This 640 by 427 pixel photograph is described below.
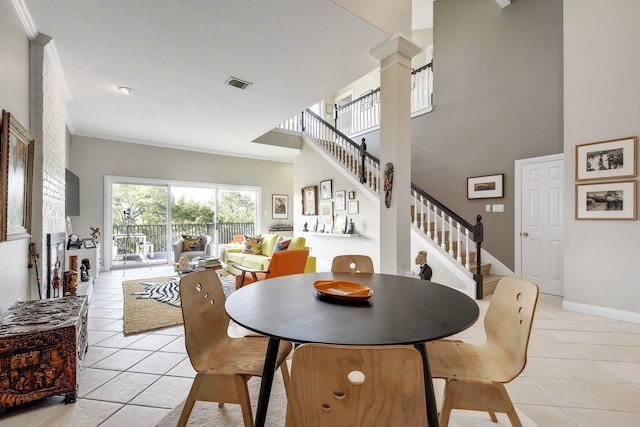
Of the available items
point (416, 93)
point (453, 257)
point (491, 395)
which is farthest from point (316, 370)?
point (416, 93)

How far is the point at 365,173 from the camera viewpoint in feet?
18.0

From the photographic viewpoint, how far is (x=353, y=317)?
47.7 inches

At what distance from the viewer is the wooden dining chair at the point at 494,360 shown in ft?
4.22

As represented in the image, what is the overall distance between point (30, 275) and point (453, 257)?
4.84m

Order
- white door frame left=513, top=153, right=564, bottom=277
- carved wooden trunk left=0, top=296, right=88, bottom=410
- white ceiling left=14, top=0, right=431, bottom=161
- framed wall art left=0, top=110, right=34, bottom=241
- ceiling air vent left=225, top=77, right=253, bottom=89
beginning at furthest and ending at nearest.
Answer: white door frame left=513, top=153, right=564, bottom=277 → ceiling air vent left=225, top=77, right=253, bottom=89 → white ceiling left=14, top=0, right=431, bottom=161 → framed wall art left=0, top=110, right=34, bottom=241 → carved wooden trunk left=0, top=296, right=88, bottom=410

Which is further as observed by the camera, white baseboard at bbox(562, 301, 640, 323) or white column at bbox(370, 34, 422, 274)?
white baseboard at bbox(562, 301, 640, 323)

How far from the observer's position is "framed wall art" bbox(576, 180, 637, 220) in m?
3.16

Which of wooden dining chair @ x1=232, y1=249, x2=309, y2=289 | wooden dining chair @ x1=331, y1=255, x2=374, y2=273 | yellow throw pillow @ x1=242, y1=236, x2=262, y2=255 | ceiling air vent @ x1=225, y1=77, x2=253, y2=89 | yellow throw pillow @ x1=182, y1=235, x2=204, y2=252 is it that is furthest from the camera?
yellow throw pillow @ x1=182, y1=235, x2=204, y2=252

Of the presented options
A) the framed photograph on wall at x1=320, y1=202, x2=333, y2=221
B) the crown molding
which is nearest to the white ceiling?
the crown molding

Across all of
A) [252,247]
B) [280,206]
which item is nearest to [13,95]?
[252,247]

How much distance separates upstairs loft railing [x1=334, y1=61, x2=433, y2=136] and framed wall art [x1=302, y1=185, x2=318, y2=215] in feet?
6.21

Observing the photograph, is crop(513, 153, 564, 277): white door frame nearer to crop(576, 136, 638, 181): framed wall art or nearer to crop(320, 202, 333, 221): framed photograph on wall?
crop(576, 136, 638, 181): framed wall art

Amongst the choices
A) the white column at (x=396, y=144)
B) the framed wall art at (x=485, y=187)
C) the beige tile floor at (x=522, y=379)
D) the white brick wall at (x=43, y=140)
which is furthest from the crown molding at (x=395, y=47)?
the white brick wall at (x=43, y=140)

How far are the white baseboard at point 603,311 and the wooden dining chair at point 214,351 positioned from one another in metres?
3.66
